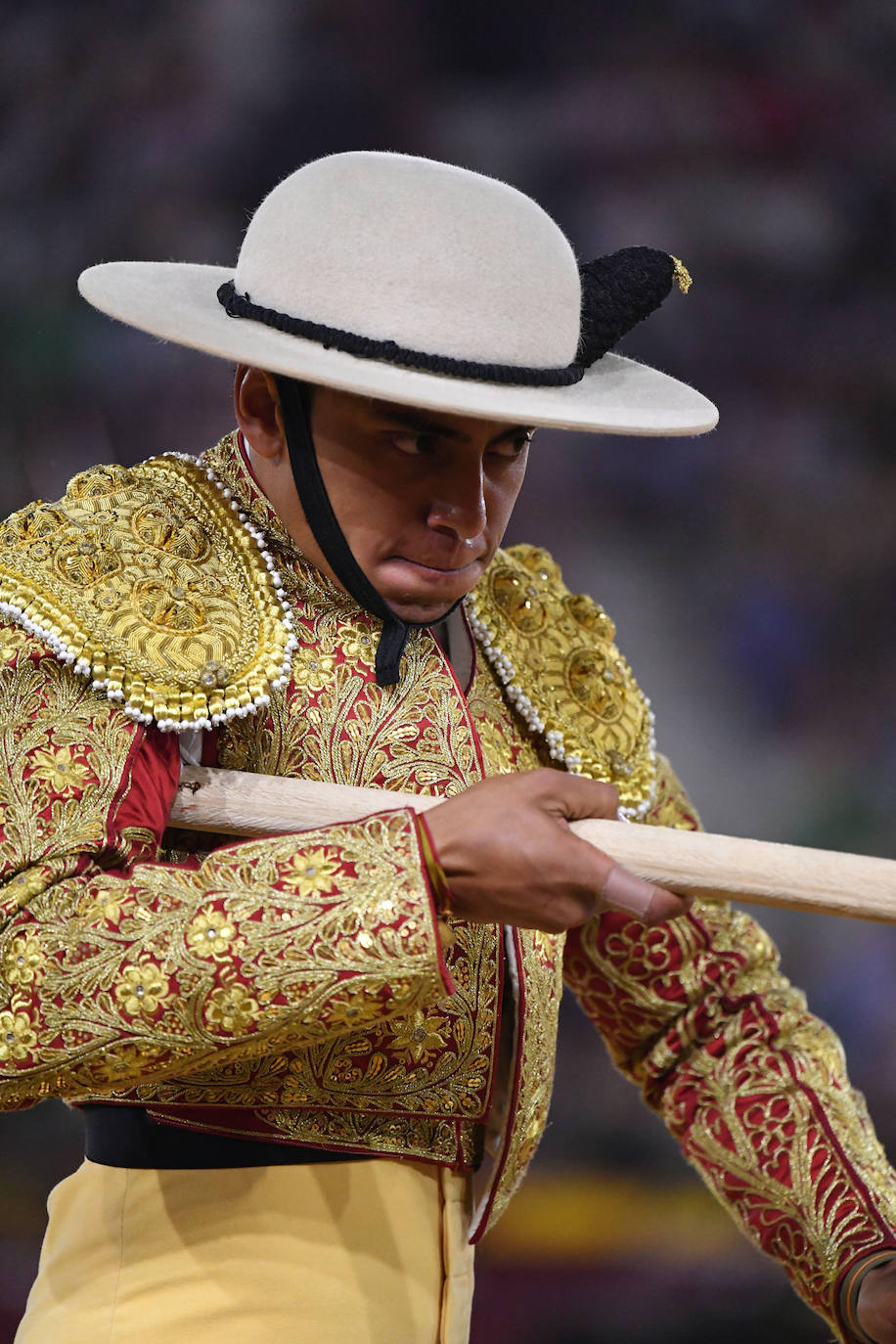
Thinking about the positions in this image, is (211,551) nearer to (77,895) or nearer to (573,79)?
(77,895)

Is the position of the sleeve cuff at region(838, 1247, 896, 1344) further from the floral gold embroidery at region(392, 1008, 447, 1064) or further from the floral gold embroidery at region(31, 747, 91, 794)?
the floral gold embroidery at region(31, 747, 91, 794)

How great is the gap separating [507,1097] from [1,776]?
1.81 ft

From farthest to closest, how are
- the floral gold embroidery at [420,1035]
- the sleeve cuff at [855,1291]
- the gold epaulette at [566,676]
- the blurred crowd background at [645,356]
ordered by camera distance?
the blurred crowd background at [645,356] < the gold epaulette at [566,676] < the sleeve cuff at [855,1291] < the floral gold embroidery at [420,1035]

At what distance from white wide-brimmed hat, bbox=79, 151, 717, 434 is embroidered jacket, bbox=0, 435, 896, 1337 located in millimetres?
184

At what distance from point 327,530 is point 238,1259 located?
615 millimetres

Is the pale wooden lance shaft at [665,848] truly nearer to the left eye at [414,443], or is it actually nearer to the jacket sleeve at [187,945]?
the jacket sleeve at [187,945]

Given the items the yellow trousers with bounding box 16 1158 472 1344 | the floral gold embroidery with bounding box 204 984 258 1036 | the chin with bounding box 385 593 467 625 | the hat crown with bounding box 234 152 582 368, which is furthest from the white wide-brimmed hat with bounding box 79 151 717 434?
the yellow trousers with bounding box 16 1158 472 1344

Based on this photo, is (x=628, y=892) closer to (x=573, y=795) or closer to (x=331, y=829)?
(x=573, y=795)

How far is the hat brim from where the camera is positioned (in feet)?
4.15

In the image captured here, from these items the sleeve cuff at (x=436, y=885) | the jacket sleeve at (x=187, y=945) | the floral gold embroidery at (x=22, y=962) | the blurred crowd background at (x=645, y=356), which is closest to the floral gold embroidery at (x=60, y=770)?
the jacket sleeve at (x=187, y=945)

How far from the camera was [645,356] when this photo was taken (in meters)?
2.82

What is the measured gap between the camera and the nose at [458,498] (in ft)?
4.48

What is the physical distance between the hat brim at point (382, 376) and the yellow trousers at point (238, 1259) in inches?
25.7

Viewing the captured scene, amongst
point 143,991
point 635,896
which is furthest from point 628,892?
point 143,991
